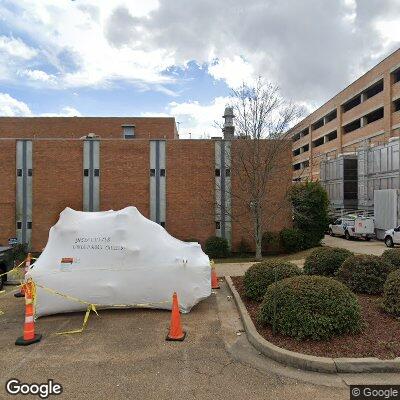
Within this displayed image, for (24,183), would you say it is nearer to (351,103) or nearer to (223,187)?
(223,187)

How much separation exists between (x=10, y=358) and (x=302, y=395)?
4.15 m

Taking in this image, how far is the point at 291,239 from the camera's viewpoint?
20.2 metres

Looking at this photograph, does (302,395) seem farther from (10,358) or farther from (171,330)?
(10,358)

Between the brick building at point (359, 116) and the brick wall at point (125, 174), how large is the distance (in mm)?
13317

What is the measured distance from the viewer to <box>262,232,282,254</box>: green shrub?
66.6 feet

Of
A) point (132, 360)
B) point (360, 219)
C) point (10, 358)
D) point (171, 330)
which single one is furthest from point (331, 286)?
point (360, 219)

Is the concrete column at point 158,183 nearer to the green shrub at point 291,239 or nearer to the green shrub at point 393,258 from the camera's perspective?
the green shrub at point 291,239

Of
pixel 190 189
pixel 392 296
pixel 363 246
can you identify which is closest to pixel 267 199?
pixel 190 189

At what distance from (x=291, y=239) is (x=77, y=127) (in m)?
28.9

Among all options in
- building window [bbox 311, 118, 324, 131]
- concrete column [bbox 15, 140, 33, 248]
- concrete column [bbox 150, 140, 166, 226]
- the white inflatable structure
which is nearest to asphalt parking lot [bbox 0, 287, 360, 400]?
the white inflatable structure

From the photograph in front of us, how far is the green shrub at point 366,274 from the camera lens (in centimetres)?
782

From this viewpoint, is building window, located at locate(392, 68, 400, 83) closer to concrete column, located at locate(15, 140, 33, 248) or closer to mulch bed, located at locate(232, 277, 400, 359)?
concrete column, located at locate(15, 140, 33, 248)

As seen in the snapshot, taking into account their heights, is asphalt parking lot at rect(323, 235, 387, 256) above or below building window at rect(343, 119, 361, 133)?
below

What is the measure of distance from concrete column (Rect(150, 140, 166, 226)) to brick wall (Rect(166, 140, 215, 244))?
29 cm
